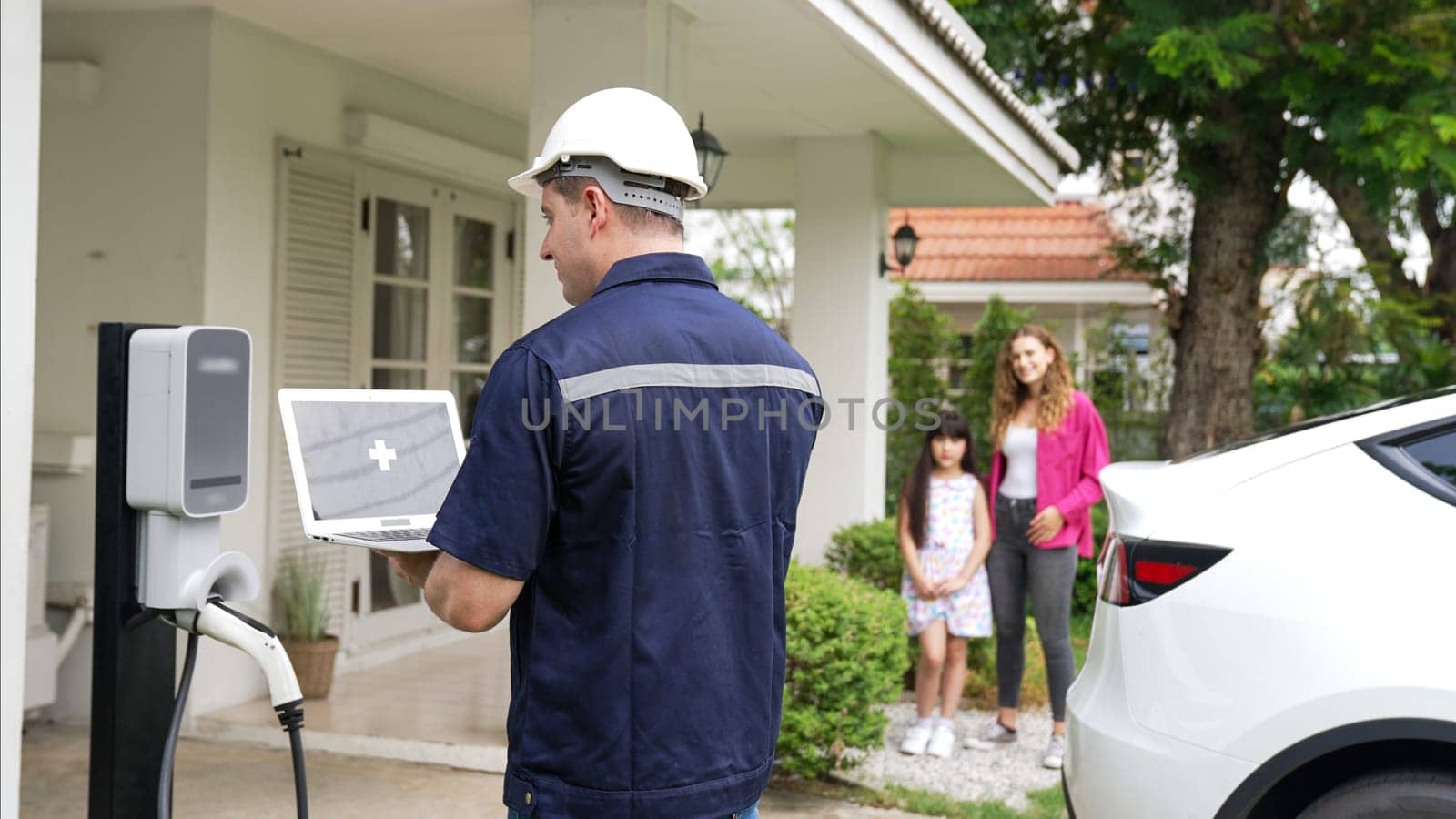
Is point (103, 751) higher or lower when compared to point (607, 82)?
lower

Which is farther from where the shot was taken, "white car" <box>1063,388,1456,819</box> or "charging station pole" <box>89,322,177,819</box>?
"white car" <box>1063,388,1456,819</box>

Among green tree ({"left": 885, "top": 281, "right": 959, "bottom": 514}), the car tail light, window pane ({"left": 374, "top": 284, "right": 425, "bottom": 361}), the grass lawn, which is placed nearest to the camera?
the car tail light

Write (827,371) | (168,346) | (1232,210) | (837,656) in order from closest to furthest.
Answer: (168,346), (837,656), (827,371), (1232,210)

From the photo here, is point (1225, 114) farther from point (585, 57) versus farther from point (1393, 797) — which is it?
point (1393, 797)

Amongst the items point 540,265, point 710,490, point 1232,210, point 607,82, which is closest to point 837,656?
point 540,265

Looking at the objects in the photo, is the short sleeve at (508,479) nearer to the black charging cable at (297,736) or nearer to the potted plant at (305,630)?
the black charging cable at (297,736)

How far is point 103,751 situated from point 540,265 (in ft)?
8.08

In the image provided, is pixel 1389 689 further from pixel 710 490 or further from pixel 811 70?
pixel 811 70

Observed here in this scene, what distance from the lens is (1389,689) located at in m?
2.92

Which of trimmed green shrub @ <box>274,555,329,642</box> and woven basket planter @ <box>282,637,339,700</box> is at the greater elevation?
trimmed green shrub @ <box>274,555,329,642</box>

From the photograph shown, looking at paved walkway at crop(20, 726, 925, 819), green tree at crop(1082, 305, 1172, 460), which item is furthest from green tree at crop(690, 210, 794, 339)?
paved walkway at crop(20, 726, 925, 819)

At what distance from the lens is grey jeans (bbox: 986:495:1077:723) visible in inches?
231

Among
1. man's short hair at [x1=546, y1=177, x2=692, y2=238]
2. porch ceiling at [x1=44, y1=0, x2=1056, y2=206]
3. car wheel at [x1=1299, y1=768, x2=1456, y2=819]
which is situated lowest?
car wheel at [x1=1299, y1=768, x2=1456, y2=819]

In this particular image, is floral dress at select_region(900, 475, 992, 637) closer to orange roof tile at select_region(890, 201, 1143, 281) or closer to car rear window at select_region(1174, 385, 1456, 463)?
car rear window at select_region(1174, 385, 1456, 463)
